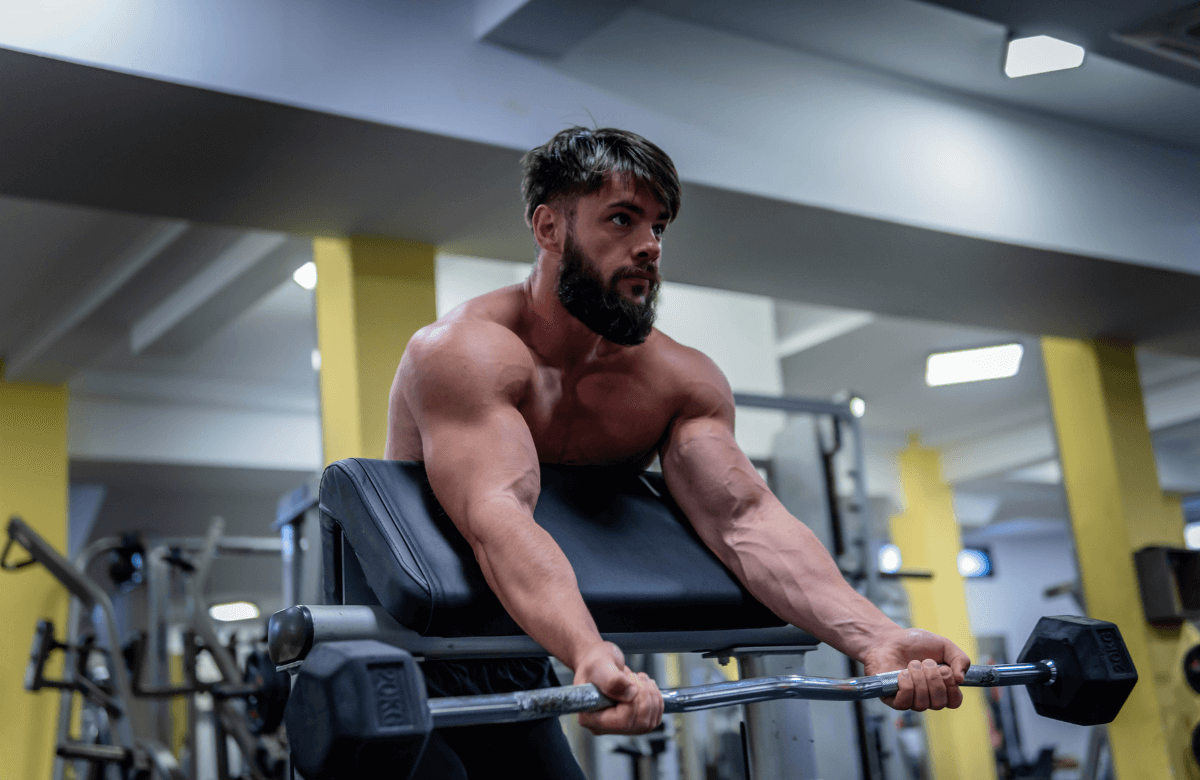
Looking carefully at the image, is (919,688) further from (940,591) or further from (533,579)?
(940,591)

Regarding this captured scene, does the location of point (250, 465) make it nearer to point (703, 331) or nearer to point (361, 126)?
point (703, 331)

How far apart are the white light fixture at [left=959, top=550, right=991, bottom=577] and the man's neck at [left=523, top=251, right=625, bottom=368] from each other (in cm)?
1141

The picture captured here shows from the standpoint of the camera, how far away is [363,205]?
121 inches

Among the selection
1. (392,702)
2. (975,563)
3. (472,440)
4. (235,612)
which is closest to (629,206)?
(472,440)

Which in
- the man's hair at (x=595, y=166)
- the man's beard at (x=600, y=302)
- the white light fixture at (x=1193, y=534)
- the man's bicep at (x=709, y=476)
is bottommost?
the man's bicep at (x=709, y=476)

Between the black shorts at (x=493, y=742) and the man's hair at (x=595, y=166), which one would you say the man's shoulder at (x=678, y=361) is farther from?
the black shorts at (x=493, y=742)

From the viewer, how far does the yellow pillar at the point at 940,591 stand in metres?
7.67

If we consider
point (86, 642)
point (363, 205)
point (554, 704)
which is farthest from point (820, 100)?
point (86, 642)

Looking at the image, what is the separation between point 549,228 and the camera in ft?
4.70

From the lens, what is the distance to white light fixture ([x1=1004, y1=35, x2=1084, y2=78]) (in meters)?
3.38

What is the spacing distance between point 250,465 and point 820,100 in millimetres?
4664

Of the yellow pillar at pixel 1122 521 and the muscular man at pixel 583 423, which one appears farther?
the yellow pillar at pixel 1122 521

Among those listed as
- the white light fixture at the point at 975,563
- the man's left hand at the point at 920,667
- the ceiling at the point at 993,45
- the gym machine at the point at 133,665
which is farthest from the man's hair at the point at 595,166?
the white light fixture at the point at 975,563

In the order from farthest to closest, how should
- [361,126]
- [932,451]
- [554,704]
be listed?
[932,451] < [361,126] < [554,704]
